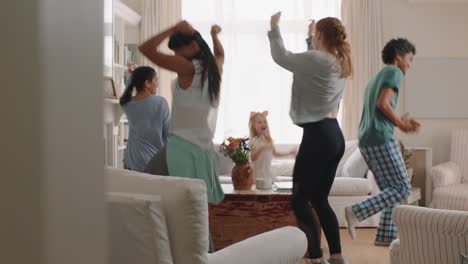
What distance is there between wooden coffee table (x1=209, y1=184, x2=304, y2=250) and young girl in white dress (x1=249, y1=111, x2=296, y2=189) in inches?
8.5

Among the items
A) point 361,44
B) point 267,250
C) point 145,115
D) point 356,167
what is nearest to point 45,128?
point 267,250

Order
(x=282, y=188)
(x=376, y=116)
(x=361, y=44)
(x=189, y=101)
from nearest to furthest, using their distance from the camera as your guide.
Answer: (x=189, y=101), (x=376, y=116), (x=282, y=188), (x=361, y=44)

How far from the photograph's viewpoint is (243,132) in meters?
6.94

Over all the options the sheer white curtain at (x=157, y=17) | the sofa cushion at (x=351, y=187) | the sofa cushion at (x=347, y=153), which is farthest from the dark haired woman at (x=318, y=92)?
the sheer white curtain at (x=157, y=17)

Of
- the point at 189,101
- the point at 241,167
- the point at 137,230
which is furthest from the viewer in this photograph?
the point at 241,167

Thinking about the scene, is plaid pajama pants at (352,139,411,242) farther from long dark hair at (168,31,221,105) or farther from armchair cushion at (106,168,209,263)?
armchair cushion at (106,168,209,263)

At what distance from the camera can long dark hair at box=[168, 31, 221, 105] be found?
2.50 metres

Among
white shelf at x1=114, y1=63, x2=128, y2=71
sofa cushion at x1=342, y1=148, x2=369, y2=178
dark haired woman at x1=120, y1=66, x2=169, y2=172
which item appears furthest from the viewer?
white shelf at x1=114, y1=63, x2=128, y2=71

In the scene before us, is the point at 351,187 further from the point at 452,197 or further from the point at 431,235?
the point at 431,235

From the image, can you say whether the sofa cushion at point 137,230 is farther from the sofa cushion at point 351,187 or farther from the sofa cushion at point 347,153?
the sofa cushion at point 347,153

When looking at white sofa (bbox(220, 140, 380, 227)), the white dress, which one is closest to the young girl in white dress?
the white dress

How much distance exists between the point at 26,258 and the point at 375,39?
21.7 feet

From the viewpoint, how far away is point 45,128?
336 mm

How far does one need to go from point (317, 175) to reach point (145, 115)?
1151 mm
